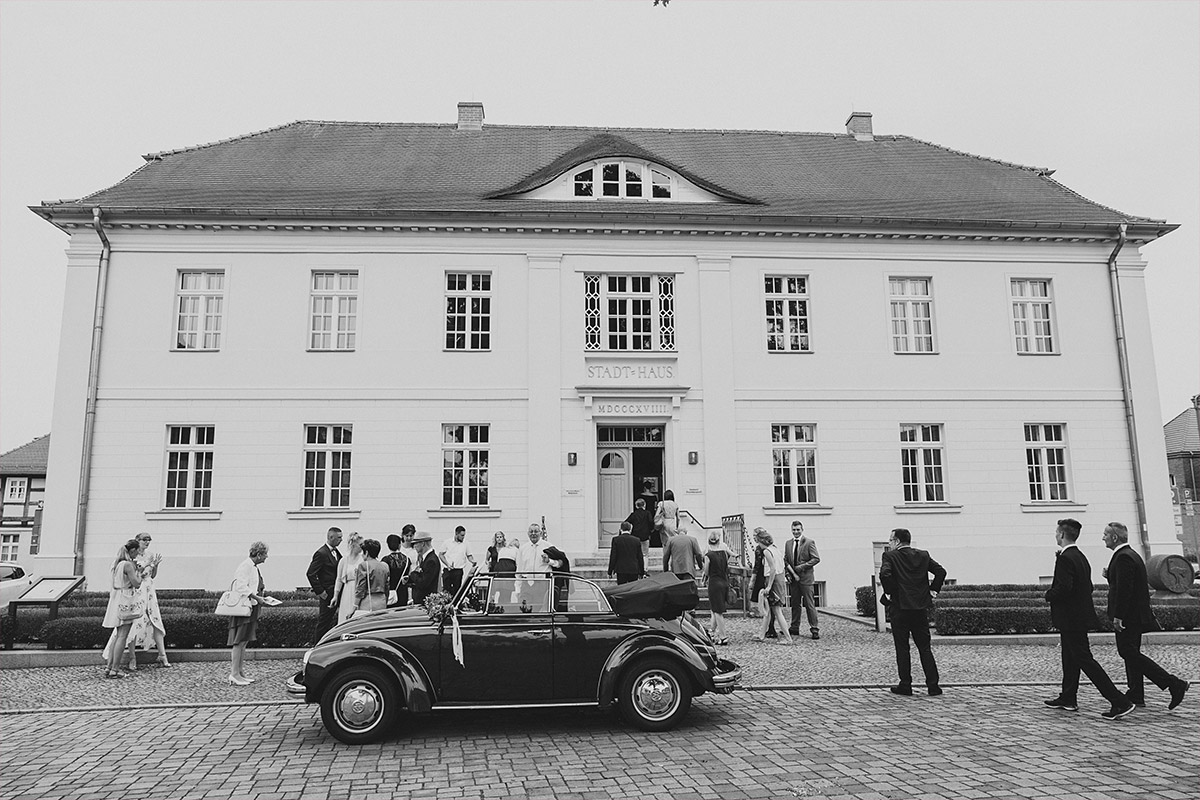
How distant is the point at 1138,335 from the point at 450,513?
17.6m

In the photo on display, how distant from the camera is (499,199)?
19.8m

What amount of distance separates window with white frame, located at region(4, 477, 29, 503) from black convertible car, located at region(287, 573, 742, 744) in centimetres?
6341

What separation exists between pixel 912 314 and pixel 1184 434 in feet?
174

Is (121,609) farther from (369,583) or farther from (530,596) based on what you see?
(530,596)

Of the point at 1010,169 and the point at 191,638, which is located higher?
the point at 1010,169

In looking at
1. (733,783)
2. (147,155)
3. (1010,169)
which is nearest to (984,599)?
(733,783)

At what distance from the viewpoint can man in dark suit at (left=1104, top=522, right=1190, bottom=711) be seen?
772 cm

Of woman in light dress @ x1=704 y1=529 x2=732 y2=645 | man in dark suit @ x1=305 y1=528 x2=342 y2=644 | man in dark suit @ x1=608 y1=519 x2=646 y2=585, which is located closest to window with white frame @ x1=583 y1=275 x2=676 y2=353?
man in dark suit @ x1=608 y1=519 x2=646 y2=585

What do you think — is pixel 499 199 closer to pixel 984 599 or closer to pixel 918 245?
pixel 918 245

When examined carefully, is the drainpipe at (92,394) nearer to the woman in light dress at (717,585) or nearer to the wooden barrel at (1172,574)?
the woman in light dress at (717,585)

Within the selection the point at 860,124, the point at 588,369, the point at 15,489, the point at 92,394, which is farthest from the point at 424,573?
the point at 15,489

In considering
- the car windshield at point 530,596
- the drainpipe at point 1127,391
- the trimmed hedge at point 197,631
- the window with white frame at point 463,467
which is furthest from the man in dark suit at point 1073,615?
the drainpipe at point 1127,391

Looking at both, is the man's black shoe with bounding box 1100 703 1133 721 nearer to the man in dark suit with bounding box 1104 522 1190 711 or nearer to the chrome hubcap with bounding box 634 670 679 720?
the man in dark suit with bounding box 1104 522 1190 711

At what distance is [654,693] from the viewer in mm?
7262
